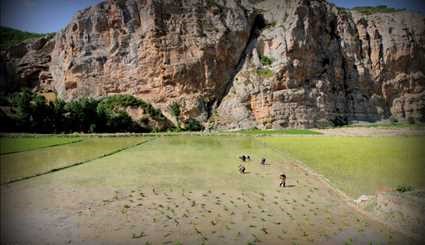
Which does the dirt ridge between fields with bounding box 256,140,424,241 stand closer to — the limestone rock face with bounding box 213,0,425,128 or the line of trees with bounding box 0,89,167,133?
the line of trees with bounding box 0,89,167,133

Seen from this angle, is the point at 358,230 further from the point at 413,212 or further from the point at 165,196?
the point at 165,196

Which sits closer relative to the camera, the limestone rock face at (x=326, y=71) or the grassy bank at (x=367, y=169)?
the grassy bank at (x=367, y=169)

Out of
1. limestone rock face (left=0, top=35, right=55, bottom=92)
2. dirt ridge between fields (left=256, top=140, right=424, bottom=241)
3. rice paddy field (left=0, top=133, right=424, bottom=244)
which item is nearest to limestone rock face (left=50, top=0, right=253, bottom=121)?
limestone rock face (left=0, top=35, right=55, bottom=92)

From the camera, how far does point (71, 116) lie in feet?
107

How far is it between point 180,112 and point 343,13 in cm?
2969

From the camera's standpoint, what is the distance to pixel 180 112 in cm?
4166

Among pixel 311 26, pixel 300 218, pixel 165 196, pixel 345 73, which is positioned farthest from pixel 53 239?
pixel 345 73

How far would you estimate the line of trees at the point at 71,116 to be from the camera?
2884cm

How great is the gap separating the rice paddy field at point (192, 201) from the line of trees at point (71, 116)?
17.9 meters

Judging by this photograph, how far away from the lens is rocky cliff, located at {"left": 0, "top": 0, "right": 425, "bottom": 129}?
4203 cm

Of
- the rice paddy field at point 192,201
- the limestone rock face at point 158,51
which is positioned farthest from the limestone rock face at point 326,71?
the rice paddy field at point 192,201

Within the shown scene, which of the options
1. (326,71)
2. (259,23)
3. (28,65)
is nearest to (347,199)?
(326,71)

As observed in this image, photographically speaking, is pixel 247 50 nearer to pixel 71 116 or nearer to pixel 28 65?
pixel 71 116

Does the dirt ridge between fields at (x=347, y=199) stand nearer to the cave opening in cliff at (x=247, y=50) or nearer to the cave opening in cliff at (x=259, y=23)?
the cave opening in cliff at (x=247, y=50)
